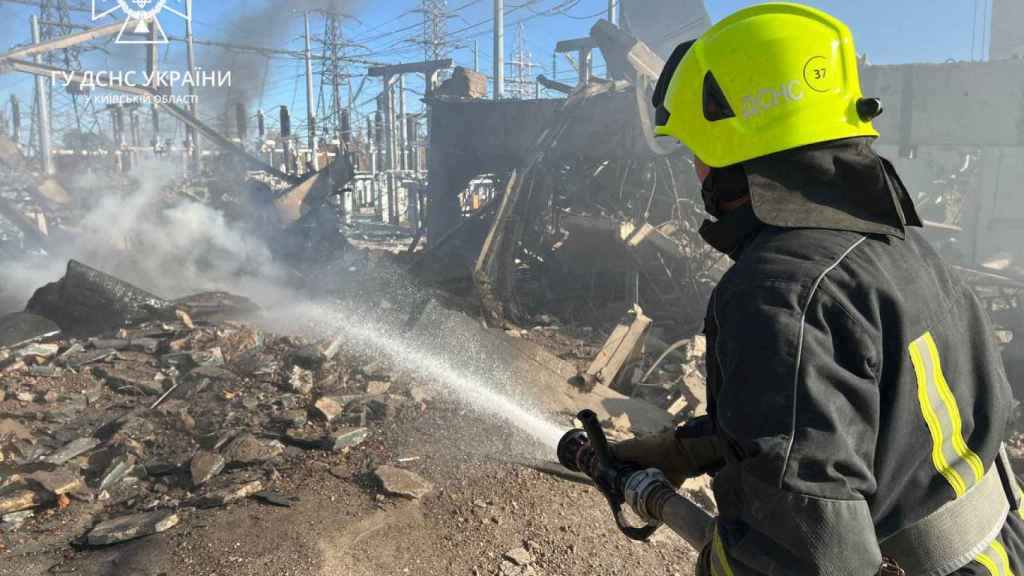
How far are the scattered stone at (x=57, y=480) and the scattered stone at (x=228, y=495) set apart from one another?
38.9 inches

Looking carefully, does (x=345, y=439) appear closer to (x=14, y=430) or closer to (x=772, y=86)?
(x=14, y=430)

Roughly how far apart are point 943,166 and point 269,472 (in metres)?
23.1

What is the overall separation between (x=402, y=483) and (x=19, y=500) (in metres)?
2.41

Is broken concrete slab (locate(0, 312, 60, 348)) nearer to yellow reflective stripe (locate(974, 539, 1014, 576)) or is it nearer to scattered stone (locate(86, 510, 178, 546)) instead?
scattered stone (locate(86, 510, 178, 546))

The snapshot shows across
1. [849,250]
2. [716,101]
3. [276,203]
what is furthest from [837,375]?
[276,203]

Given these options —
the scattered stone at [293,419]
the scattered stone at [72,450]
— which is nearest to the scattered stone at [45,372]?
the scattered stone at [72,450]

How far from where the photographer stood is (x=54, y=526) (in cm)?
417

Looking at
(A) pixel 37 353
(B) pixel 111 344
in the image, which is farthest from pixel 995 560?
(A) pixel 37 353

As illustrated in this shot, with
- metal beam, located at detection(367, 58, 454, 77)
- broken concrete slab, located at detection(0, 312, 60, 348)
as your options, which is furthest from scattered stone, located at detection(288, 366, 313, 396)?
metal beam, located at detection(367, 58, 454, 77)

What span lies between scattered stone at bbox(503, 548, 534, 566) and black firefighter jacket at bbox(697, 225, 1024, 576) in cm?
229

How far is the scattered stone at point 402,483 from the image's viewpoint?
159 inches

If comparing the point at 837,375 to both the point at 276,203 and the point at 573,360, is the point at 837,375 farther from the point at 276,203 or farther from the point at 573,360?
the point at 276,203

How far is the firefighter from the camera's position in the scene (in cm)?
118

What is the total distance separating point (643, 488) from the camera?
1592 millimetres
